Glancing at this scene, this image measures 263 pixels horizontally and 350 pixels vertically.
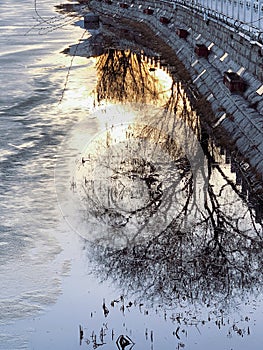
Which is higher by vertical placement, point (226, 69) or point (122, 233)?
point (226, 69)

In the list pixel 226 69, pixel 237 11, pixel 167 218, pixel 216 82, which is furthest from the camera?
pixel 237 11

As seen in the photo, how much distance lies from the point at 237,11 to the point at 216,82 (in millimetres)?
2803

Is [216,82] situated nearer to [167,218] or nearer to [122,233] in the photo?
[167,218]

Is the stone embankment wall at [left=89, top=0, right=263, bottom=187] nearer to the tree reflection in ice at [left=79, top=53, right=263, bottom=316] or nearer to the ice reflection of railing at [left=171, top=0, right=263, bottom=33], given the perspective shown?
the ice reflection of railing at [left=171, top=0, right=263, bottom=33]

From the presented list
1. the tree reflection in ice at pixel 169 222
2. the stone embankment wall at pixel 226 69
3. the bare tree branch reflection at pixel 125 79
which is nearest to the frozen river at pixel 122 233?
the tree reflection in ice at pixel 169 222

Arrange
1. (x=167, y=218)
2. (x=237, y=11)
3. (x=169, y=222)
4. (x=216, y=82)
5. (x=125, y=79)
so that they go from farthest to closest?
(x=125, y=79) → (x=237, y=11) → (x=216, y=82) → (x=167, y=218) → (x=169, y=222)

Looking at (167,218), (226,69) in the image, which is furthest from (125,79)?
(167,218)

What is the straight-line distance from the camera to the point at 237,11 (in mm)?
23047

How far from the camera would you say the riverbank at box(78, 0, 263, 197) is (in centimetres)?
1647

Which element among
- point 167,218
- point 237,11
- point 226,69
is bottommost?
point 167,218

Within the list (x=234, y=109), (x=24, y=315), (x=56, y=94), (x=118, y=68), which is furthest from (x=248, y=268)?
(x=118, y=68)

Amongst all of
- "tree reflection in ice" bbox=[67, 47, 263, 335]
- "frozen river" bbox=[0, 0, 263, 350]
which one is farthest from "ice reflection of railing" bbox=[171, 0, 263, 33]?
"tree reflection in ice" bbox=[67, 47, 263, 335]

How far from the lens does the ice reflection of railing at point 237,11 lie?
66.0 feet

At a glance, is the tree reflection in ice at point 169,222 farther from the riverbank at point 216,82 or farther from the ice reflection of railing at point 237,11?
the ice reflection of railing at point 237,11
